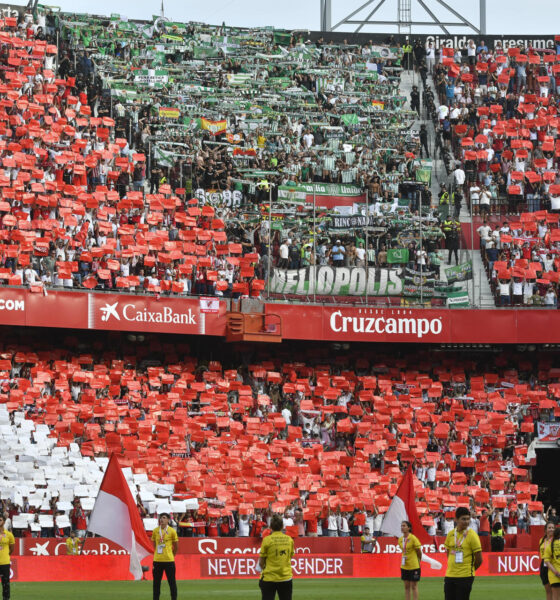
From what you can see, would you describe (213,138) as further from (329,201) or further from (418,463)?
(418,463)

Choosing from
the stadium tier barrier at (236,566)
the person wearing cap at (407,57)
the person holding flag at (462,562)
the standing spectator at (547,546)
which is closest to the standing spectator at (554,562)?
the standing spectator at (547,546)

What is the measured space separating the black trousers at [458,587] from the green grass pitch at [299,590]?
8420 millimetres

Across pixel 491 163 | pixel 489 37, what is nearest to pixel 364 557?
pixel 491 163

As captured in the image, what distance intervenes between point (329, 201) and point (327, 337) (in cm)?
668

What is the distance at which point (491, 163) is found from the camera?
161 feet

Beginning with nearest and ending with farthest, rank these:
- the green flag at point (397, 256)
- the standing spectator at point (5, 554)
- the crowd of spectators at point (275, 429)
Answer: the standing spectator at point (5, 554) < the crowd of spectators at point (275, 429) < the green flag at point (397, 256)

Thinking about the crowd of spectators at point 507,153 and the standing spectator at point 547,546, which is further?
the crowd of spectators at point 507,153

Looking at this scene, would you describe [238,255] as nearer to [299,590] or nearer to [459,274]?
[459,274]

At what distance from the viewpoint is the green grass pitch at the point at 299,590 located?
2427 cm

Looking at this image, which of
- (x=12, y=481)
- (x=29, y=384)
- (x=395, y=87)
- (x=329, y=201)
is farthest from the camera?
(x=395, y=87)

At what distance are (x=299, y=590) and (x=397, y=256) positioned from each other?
19237mm

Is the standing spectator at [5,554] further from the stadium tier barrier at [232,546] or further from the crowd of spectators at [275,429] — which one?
the crowd of spectators at [275,429]

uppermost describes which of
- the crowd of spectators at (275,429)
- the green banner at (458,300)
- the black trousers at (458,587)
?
the green banner at (458,300)

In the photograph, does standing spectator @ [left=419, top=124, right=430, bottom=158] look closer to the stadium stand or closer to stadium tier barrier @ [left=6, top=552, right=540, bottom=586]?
the stadium stand
